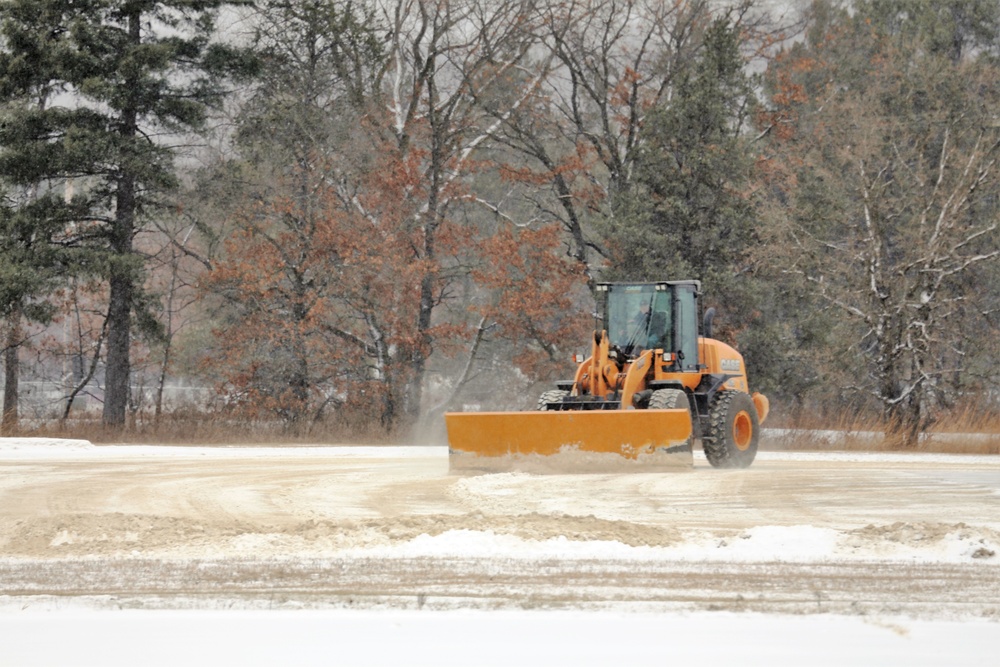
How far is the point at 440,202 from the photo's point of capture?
3031 cm

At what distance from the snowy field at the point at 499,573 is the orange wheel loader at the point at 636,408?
114 cm

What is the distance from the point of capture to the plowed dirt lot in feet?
23.4

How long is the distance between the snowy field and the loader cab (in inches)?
132

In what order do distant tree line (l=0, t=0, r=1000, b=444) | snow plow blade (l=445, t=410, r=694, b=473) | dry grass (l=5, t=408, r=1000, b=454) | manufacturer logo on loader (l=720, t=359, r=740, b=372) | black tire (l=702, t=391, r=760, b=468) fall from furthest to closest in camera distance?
distant tree line (l=0, t=0, r=1000, b=444), dry grass (l=5, t=408, r=1000, b=454), manufacturer logo on loader (l=720, t=359, r=740, b=372), black tire (l=702, t=391, r=760, b=468), snow plow blade (l=445, t=410, r=694, b=473)

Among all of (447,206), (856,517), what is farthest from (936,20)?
(856,517)

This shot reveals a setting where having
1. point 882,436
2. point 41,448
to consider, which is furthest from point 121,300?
point 882,436

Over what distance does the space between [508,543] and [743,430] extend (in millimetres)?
9285

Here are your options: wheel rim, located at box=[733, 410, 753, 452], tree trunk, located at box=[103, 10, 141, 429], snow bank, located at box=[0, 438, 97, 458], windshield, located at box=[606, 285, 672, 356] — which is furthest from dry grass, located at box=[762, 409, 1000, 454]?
tree trunk, located at box=[103, 10, 141, 429]

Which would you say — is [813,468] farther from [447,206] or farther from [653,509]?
[447,206]

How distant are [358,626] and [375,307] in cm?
2219

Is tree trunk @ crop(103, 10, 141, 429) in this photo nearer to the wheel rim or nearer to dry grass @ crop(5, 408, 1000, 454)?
dry grass @ crop(5, 408, 1000, 454)

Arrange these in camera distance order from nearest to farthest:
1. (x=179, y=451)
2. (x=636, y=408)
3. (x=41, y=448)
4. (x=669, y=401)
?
(x=669, y=401) < (x=636, y=408) < (x=41, y=448) < (x=179, y=451)

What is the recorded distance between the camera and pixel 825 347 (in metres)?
27.8

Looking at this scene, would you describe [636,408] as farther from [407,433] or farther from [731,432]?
[407,433]
